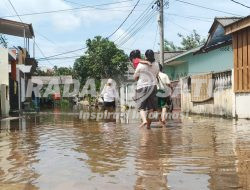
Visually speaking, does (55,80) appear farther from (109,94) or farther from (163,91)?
(163,91)

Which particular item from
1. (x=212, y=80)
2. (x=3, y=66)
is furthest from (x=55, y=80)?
(x=212, y=80)

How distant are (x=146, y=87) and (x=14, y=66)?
16.4 metres

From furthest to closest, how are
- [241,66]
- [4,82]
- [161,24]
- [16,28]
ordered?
[16,28], [161,24], [4,82], [241,66]

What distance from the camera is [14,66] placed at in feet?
80.1

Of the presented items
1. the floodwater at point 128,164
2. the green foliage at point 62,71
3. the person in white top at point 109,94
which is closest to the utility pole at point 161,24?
the person in white top at point 109,94

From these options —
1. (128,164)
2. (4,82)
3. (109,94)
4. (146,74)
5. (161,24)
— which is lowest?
(128,164)

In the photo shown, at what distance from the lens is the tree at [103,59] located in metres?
44.0

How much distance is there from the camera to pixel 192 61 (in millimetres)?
31266

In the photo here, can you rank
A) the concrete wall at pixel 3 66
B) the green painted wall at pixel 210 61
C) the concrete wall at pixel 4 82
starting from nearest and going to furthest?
1. the concrete wall at pixel 4 82
2. the concrete wall at pixel 3 66
3. the green painted wall at pixel 210 61

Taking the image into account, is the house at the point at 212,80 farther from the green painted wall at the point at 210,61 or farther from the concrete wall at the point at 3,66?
the concrete wall at the point at 3,66

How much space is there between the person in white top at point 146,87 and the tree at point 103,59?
34383mm

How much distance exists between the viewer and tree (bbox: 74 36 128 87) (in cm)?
4400

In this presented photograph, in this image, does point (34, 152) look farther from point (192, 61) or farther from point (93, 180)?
point (192, 61)

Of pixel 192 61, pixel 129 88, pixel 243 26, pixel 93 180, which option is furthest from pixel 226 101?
pixel 129 88
